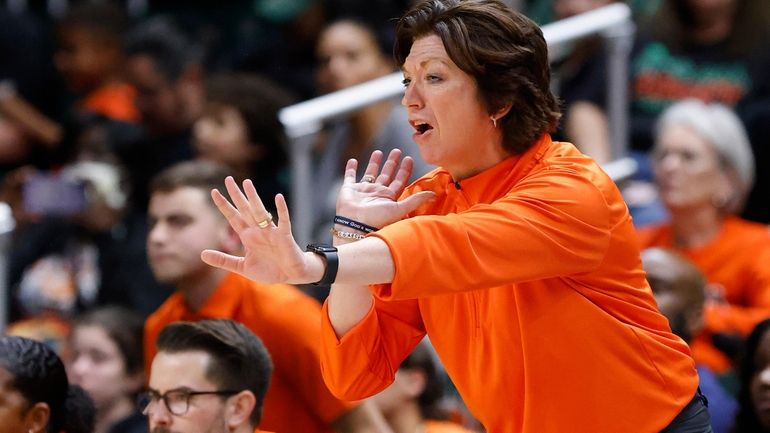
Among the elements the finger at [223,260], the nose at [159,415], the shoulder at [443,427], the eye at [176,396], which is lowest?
the shoulder at [443,427]

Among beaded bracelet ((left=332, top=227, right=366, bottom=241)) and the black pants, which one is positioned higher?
beaded bracelet ((left=332, top=227, right=366, bottom=241))

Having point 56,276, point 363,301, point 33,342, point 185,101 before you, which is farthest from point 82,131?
point 363,301

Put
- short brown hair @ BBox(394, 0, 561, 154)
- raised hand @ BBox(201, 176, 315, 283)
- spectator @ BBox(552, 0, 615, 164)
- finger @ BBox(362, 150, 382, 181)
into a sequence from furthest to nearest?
spectator @ BBox(552, 0, 615, 164) → finger @ BBox(362, 150, 382, 181) → short brown hair @ BBox(394, 0, 561, 154) → raised hand @ BBox(201, 176, 315, 283)

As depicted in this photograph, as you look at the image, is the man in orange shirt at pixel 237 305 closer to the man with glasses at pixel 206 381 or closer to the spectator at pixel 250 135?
the man with glasses at pixel 206 381

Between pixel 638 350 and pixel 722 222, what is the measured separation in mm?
2566

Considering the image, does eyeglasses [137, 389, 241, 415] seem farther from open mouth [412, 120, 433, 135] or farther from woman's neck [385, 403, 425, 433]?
woman's neck [385, 403, 425, 433]

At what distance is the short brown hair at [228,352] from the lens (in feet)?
12.0

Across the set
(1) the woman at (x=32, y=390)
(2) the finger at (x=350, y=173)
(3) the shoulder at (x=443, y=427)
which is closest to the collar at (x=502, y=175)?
(2) the finger at (x=350, y=173)

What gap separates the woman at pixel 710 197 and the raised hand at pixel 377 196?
2.36 meters

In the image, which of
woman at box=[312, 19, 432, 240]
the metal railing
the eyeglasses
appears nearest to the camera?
the eyeglasses

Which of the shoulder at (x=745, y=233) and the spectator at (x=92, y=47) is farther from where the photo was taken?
the spectator at (x=92, y=47)

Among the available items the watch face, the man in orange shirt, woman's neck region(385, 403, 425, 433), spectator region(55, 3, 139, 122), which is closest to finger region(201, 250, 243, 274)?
the watch face

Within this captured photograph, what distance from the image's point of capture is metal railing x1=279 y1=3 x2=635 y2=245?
5086 mm

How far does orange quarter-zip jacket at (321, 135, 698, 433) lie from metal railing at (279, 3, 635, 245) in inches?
77.1
